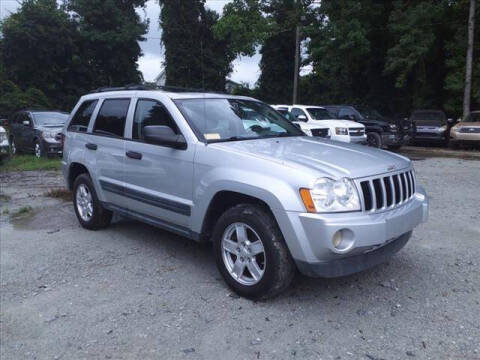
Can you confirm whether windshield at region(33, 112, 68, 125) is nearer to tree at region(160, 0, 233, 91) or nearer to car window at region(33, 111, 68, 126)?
car window at region(33, 111, 68, 126)

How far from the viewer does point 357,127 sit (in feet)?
48.4

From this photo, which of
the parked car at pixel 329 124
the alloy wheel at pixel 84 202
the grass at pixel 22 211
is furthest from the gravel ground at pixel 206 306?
the parked car at pixel 329 124

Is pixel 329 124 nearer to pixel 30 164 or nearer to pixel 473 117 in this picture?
pixel 473 117

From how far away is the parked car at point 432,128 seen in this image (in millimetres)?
19625

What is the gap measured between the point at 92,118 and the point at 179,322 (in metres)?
3.42

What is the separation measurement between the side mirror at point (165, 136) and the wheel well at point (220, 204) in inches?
24.5

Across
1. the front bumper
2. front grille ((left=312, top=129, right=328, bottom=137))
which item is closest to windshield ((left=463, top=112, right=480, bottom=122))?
front grille ((left=312, top=129, right=328, bottom=137))

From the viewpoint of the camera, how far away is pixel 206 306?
12.9ft

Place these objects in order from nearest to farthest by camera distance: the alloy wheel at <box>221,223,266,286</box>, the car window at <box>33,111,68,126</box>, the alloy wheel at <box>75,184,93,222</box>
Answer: the alloy wheel at <box>221,223,266,286</box> → the alloy wheel at <box>75,184,93,222</box> → the car window at <box>33,111,68,126</box>

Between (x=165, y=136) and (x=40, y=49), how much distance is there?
29113mm

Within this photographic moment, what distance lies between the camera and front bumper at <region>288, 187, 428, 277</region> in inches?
136

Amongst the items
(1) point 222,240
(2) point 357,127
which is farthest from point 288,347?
(2) point 357,127

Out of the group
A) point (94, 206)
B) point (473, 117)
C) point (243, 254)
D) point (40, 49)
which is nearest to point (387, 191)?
point (243, 254)

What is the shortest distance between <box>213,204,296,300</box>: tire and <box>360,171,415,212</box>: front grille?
29.5 inches
